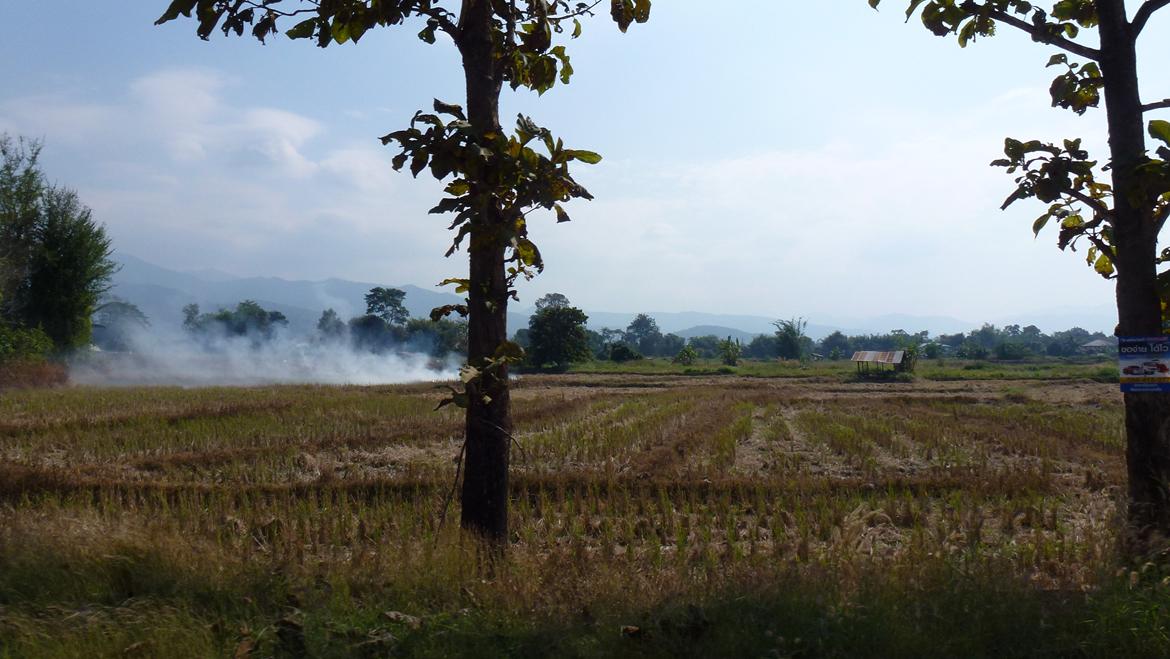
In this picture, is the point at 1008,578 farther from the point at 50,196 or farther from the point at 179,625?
the point at 50,196

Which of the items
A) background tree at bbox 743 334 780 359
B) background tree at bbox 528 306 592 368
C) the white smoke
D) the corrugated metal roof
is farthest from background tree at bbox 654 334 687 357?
the corrugated metal roof

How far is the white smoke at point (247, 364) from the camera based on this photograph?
35.2 meters

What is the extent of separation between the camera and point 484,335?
4629 mm

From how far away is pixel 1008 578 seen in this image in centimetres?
396

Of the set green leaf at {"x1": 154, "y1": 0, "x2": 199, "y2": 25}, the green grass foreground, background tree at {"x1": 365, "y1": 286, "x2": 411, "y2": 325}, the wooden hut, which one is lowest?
the green grass foreground

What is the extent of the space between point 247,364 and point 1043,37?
45850mm

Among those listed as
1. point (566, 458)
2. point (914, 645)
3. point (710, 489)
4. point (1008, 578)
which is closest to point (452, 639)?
point (914, 645)

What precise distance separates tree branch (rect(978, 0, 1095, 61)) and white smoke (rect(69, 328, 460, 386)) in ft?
109

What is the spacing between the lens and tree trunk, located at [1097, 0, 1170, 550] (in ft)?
14.5

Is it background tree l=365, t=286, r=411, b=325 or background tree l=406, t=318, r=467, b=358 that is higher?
background tree l=365, t=286, r=411, b=325

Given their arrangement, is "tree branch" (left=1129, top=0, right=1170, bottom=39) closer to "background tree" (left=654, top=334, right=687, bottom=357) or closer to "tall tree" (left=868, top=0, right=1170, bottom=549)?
"tall tree" (left=868, top=0, right=1170, bottom=549)

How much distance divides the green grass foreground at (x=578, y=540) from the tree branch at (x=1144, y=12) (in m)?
2.87

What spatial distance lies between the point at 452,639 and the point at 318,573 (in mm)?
1219

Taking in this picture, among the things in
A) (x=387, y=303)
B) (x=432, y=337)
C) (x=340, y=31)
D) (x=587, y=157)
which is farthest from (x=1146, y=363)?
(x=387, y=303)
